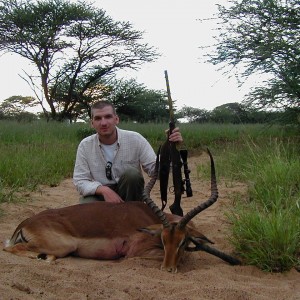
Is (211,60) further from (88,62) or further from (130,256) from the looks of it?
(88,62)

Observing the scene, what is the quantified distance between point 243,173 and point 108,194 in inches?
96.6

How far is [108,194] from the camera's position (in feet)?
14.9

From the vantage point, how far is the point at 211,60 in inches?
412

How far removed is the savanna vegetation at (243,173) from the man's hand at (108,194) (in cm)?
105

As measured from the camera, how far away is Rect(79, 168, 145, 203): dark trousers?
187 inches

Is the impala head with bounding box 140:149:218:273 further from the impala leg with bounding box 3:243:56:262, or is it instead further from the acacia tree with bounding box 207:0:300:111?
the acacia tree with bounding box 207:0:300:111

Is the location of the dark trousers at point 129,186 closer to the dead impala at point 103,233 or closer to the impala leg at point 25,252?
the dead impala at point 103,233

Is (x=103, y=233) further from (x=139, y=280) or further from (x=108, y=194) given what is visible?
(x=139, y=280)

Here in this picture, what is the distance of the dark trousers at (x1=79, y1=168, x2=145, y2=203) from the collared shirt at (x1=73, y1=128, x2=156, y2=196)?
0.13 m

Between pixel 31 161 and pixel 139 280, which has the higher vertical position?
pixel 31 161

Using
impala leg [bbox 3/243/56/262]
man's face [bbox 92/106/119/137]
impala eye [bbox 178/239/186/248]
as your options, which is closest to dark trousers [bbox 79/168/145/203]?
man's face [bbox 92/106/119/137]

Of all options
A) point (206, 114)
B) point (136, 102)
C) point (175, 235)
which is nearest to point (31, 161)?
point (175, 235)

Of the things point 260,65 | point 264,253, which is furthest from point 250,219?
point 260,65

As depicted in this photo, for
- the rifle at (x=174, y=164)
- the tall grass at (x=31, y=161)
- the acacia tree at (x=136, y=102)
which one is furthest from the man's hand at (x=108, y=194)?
the acacia tree at (x=136, y=102)
